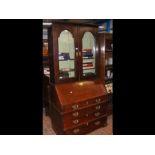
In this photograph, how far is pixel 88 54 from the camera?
280 centimetres

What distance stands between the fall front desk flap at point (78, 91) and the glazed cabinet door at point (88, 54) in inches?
6.3

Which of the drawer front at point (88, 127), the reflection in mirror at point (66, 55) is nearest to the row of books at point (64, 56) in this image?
the reflection in mirror at point (66, 55)

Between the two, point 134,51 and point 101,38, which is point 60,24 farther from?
point 134,51

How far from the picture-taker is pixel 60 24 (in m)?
2.24

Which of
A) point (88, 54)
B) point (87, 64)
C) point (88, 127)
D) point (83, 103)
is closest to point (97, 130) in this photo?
point (88, 127)

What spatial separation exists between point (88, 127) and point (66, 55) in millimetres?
1288

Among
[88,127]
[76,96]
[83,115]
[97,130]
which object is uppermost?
[76,96]

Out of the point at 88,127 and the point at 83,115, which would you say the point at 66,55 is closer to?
the point at 83,115

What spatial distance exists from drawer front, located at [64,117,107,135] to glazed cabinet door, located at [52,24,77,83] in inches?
Answer: 31.4

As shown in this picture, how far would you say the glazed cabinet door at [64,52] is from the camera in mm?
2263

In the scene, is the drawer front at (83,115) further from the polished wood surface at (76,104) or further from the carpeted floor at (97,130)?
the carpeted floor at (97,130)

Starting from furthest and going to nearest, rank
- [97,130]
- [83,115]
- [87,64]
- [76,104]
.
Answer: [87,64]
[97,130]
[83,115]
[76,104]

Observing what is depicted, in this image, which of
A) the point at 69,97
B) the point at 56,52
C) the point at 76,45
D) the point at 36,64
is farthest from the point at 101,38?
the point at 36,64

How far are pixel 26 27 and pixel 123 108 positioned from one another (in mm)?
1168
